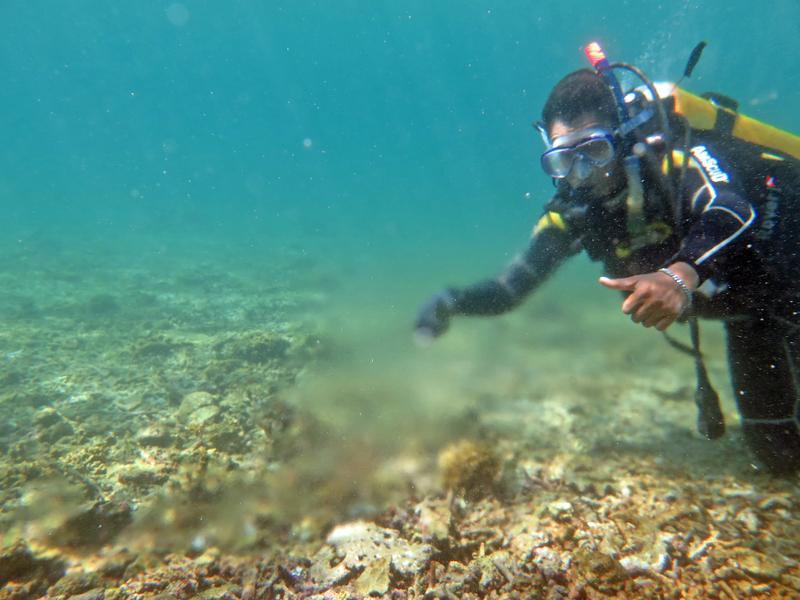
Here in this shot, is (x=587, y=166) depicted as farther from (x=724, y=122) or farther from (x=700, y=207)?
(x=724, y=122)

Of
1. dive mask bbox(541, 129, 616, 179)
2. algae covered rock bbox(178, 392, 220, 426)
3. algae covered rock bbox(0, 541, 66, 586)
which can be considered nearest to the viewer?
algae covered rock bbox(0, 541, 66, 586)

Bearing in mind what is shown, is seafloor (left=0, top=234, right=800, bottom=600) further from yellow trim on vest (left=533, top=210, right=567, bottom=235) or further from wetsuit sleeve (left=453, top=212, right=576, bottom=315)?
yellow trim on vest (left=533, top=210, right=567, bottom=235)

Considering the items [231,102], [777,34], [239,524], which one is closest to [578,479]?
[239,524]

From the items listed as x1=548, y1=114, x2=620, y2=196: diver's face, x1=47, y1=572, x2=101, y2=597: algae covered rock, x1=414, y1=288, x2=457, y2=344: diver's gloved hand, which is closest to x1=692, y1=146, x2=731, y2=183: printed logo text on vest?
x1=548, y1=114, x2=620, y2=196: diver's face

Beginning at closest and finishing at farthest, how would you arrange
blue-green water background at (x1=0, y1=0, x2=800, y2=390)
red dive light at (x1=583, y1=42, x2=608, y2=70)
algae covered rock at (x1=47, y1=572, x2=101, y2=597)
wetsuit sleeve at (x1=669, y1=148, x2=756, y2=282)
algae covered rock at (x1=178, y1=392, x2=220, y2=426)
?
wetsuit sleeve at (x1=669, y1=148, x2=756, y2=282)
algae covered rock at (x1=47, y1=572, x2=101, y2=597)
red dive light at (x1=583, y1=42, x2=608, y2=70)
algae covered rock at (x1=178, y1=392, x2=220, y2=426)
blue-green water background at (x1=0, y1=0, x2=800, y2=390)

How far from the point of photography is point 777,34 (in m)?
50.5

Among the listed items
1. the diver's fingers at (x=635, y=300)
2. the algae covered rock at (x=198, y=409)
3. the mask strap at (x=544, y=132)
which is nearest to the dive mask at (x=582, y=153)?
the mask strap at (x=544, y=132)

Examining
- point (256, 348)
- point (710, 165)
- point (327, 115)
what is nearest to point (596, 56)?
point (710, 165)

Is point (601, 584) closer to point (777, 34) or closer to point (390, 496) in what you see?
point (390, 496)

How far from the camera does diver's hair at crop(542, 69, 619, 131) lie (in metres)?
3.04

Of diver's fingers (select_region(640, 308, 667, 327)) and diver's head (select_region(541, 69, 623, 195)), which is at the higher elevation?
diver's head (select_region(541, 69, 623, 195))

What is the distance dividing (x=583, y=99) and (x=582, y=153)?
445 mm

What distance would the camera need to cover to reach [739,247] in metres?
2.42

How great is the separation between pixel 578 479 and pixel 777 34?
7502 centimetres
